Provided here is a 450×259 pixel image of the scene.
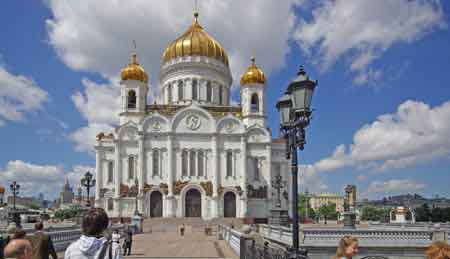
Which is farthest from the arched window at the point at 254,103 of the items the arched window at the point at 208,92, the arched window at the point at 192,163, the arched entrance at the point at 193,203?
the arched entrance at the point at 193,203

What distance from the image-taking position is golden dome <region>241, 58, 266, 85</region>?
5669 cm

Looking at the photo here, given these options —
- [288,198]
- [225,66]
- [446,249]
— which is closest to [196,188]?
[288,198]

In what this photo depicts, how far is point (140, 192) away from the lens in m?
50.2

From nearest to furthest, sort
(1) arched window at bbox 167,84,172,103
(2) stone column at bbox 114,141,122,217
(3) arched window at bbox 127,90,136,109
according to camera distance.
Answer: (2) stone column at bbox 114,141,122,217, (3) arched window at bbox 127,90,136,109, (1) arched window at bbox 167,84,172,103

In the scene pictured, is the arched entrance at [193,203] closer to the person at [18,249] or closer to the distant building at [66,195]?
the person at [18,249]

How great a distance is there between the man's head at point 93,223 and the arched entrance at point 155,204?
155 feet

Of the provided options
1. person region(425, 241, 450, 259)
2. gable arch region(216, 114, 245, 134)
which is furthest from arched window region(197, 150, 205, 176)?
person region(425, 241, 450, 259)

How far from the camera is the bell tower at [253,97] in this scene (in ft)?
183

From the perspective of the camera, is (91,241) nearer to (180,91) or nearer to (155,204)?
(155,204)

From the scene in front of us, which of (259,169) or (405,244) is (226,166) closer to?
(259,169)

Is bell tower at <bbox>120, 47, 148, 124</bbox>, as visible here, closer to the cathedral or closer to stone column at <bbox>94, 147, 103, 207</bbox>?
the cathedral

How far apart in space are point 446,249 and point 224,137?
1938 inches

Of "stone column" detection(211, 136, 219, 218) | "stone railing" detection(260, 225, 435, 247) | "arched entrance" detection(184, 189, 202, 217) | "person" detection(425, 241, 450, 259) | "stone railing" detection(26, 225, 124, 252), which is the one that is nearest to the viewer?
"person" detection(425, 241, 450, 259)

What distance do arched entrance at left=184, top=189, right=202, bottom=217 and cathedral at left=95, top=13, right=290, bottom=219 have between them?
11 cm
